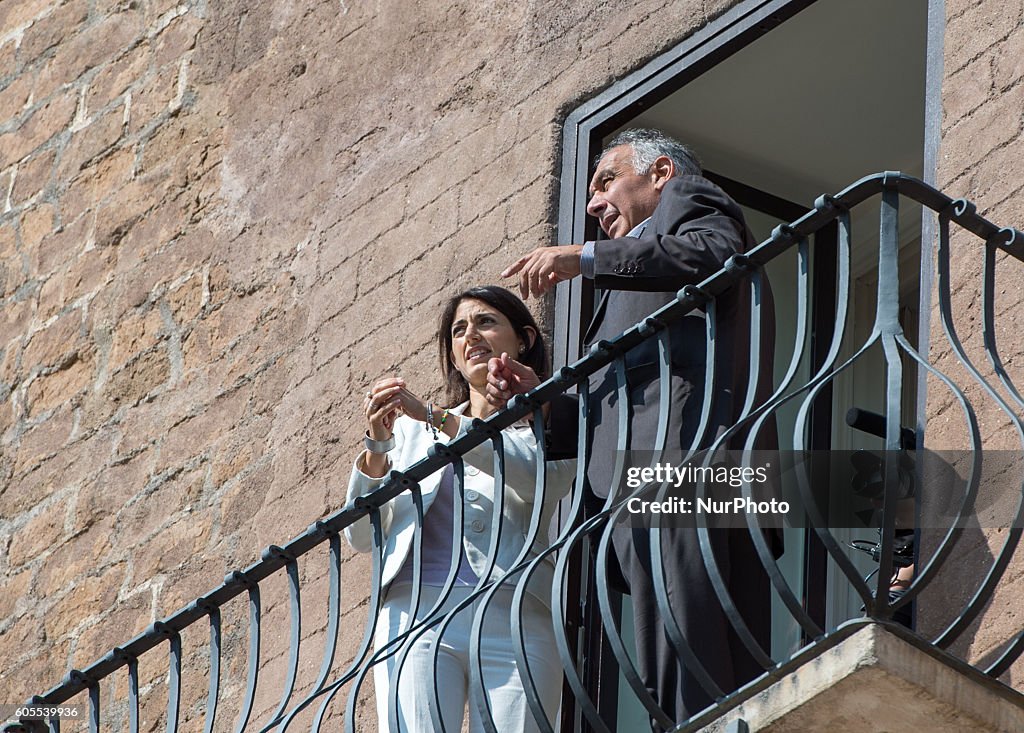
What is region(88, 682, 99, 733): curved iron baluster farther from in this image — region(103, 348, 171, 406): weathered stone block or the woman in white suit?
region(103, 348, 171, 406): weathered stone block

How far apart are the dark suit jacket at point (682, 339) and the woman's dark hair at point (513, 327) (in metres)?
0.49

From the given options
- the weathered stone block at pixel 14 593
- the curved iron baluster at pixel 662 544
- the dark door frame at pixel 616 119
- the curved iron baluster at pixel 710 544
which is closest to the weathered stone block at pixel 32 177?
the weathered stone block at pixel 14 593

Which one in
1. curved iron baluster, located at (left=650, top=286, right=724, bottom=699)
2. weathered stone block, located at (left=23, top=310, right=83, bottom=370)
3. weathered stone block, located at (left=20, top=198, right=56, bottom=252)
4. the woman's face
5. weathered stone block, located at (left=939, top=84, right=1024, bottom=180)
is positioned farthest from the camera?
weathered stone block, located at (left=20, top=198, right=56, bottom=252)

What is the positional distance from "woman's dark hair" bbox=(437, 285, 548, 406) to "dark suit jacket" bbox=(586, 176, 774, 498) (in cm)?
49

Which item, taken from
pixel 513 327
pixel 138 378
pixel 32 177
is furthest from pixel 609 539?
pixel 32 177

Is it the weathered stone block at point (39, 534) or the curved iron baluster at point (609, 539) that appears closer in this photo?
the curved iron baluster at point (609, 539)

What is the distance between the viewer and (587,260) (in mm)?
4582

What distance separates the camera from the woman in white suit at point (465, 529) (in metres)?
4.52

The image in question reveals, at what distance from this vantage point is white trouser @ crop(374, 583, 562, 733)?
4.49 meters

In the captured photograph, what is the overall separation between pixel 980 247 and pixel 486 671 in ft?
4.64

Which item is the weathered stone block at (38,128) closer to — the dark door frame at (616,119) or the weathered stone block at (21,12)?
the weathered stone block at (21,12)

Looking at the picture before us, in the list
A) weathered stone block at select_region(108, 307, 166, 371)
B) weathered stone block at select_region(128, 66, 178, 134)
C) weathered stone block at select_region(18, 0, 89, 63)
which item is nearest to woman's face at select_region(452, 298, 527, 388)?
weathered stone block at select_region(108, 307, 166, 371)

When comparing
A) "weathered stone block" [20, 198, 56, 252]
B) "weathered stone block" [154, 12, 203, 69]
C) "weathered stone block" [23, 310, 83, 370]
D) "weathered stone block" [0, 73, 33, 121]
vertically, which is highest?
"weathered stone block" [0, 73, 33, 121]

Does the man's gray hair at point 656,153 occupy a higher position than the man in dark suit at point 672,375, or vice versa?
the man's gray hair at point 656,153
